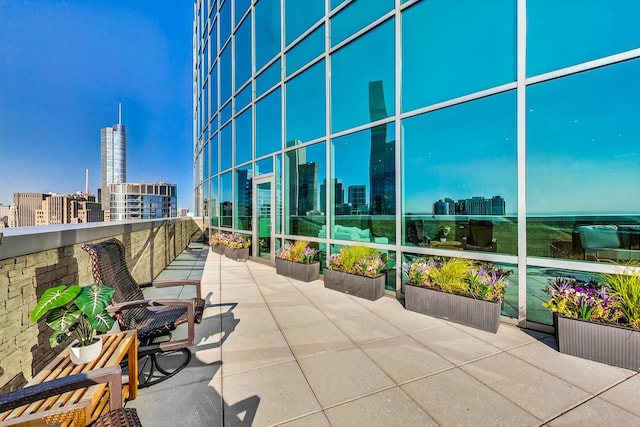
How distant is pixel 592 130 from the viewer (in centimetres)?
341

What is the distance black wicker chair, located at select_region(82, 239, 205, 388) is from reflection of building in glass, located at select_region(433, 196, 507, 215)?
3.68m

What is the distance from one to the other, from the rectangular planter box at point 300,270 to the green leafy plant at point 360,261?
0.70 meters

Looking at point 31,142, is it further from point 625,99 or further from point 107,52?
point 625,99

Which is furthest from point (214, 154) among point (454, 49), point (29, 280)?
point (29, 280)

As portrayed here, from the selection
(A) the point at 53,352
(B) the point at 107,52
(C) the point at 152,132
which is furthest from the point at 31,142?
(A) the point at 53,352

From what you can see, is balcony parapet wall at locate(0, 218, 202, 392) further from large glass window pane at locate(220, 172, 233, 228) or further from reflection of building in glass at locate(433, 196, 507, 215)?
large glass window pane at locate(220, 172, 233, 228)

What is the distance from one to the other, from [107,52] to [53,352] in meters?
41.4

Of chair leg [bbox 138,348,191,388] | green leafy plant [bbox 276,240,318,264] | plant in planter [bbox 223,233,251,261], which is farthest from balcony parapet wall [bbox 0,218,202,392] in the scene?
plant in planter [bbox 223,233,251,261]

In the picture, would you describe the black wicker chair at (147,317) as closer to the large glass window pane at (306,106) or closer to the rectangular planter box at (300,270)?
the rectangular planter box at (300,270)

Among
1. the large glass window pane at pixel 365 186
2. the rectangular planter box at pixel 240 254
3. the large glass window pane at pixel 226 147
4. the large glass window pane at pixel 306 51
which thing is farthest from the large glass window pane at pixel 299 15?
the rectangular planter box at pixel 240 254

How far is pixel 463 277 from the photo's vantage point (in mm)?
3777

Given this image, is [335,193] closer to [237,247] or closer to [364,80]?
[364,80]

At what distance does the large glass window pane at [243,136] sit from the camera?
8.97m

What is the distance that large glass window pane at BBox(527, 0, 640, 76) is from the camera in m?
3.18
